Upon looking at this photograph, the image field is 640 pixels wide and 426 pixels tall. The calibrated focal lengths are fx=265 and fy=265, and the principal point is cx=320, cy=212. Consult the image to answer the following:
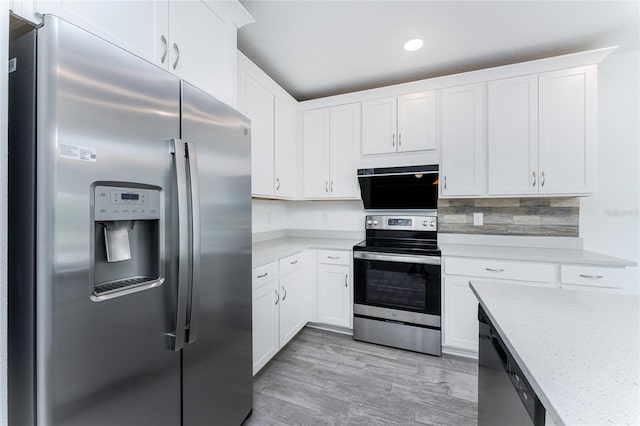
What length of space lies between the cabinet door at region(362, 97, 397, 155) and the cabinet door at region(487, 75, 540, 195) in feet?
2.73

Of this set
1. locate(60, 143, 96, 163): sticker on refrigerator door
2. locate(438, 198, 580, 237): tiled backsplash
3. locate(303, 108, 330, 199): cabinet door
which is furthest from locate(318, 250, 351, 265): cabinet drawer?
locate(60, 143, 96, 163): sticker on refrigerator door

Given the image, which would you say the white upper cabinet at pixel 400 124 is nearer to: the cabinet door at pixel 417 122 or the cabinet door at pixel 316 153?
the cabinet door at pixel 417 122

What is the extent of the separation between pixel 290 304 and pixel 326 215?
4.11 ft

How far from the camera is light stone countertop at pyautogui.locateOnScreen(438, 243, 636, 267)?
6.14 ft

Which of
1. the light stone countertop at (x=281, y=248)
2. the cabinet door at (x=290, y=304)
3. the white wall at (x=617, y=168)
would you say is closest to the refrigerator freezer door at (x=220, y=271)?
the light stone countertop at (x=281, y=248)

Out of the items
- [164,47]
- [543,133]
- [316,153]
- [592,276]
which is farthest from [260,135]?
[592,276]

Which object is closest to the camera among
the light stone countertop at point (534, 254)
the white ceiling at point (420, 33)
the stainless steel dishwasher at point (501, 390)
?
the stainless steel dishwasher at point (501, 390)

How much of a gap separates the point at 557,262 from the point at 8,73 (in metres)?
2.95

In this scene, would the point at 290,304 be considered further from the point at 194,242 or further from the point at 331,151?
the point at 331,151

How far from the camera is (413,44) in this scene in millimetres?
2129

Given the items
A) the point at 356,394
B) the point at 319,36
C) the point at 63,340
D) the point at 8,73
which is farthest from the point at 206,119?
the point at 356,394

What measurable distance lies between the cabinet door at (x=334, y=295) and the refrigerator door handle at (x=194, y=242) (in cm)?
169

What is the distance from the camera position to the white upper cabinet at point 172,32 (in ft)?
3.15

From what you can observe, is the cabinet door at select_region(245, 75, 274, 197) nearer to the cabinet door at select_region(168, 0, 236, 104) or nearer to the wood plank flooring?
the cabinet door at select_region(168, 0, 236, 104)
